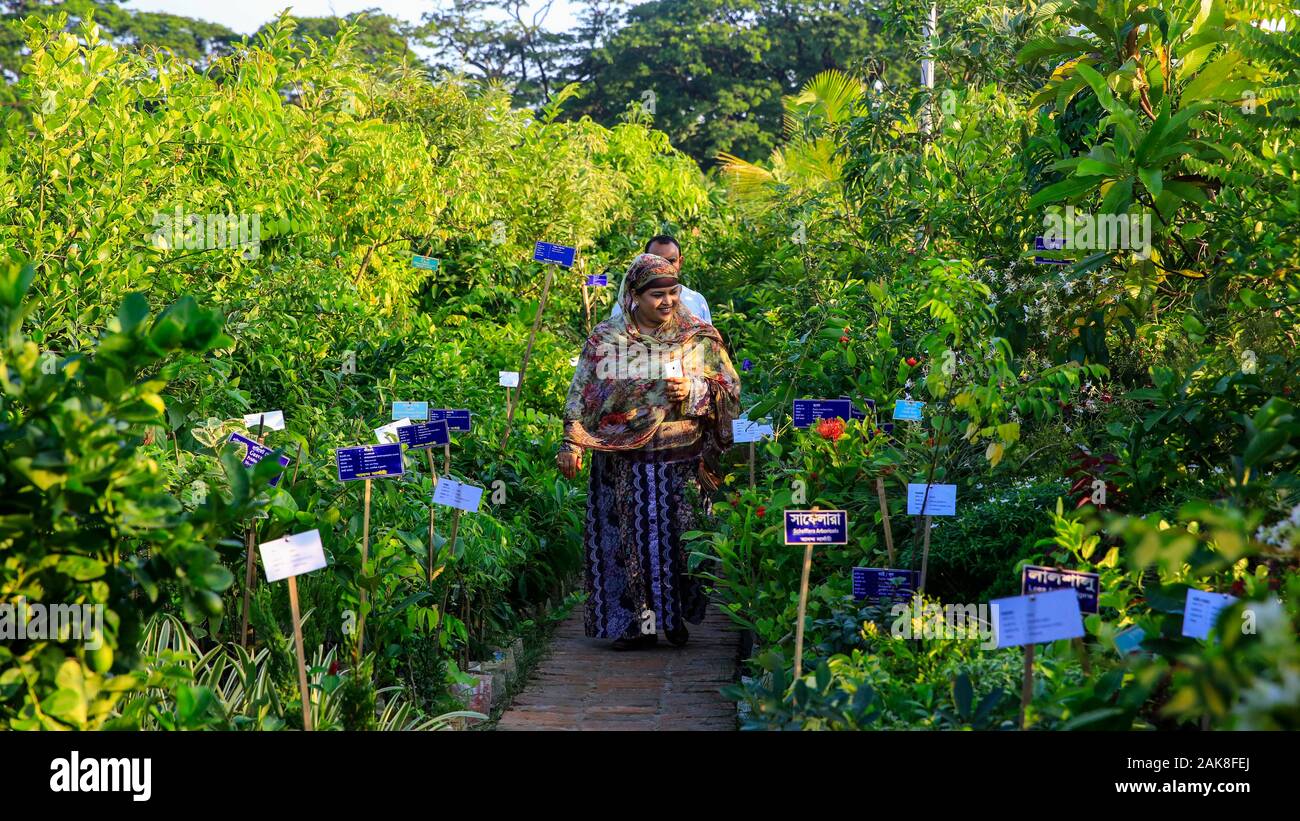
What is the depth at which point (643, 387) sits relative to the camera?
5.89 meters

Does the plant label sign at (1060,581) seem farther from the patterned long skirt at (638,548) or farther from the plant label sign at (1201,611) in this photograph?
the patterned long skirt at (638,548)

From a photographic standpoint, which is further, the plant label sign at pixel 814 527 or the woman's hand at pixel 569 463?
the woman's hand at pixel 569 463

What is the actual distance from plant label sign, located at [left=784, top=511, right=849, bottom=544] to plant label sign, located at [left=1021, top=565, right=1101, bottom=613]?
702 mm

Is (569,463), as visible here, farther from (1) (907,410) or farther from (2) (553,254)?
(1) (907,410)

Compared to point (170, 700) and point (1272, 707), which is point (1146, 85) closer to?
point (1272, 707)

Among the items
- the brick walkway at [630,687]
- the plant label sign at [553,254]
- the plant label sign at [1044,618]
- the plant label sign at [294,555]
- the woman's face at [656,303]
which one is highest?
the plant label sign at [553,254]

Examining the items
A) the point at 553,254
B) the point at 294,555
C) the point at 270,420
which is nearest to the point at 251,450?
the point at 270,420

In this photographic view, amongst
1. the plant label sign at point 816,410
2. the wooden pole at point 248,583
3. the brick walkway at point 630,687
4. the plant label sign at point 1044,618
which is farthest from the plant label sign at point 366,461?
the plant label sign at point 1044,618

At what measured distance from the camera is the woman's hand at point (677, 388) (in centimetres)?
588

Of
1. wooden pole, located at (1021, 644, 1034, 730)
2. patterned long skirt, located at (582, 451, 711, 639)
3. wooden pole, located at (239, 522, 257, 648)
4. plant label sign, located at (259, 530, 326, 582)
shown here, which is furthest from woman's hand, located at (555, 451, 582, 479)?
wooden pole, located at (1021, 644, 1034, 730)

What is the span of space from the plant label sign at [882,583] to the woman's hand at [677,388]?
6.00 ft

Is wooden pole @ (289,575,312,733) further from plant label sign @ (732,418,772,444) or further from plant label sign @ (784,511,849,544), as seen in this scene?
plant label sign @ (732,418,772,444)

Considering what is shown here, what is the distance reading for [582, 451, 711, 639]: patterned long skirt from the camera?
5918 mm
